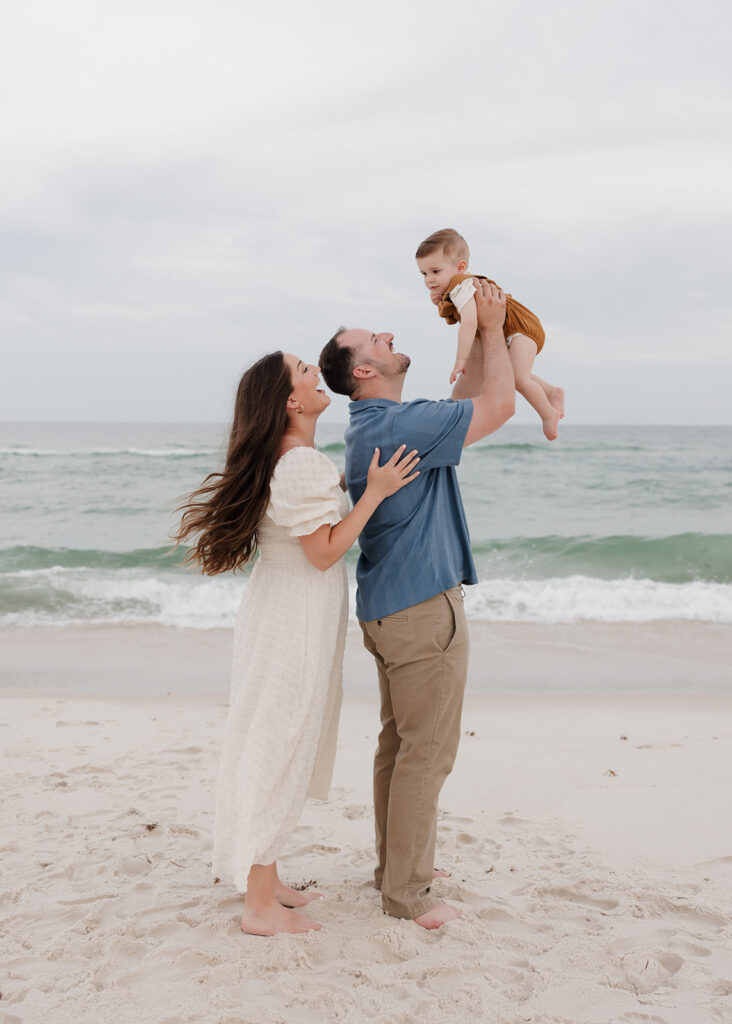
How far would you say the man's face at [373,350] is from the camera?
2.98 metres

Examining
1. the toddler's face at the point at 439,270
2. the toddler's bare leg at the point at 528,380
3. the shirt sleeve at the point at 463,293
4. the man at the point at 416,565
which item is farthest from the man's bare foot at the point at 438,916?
the toddler's face at the point at 439,270

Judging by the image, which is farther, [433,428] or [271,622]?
[271,622]

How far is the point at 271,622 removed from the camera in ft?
9.76

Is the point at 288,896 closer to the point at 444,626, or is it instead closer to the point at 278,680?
the point at 278,680

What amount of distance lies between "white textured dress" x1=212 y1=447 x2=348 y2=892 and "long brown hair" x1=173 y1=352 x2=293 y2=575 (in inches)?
2.7

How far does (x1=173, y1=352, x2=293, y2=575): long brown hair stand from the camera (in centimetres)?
293

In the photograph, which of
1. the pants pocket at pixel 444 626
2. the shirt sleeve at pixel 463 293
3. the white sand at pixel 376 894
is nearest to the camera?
the white sand at pixel 376 894

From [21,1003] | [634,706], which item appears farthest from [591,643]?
[21,1003]

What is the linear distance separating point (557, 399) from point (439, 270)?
0.71 metres

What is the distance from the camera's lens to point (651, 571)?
41.3 ft

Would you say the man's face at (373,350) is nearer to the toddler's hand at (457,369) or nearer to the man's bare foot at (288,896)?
the toddler's hand at (457,369)

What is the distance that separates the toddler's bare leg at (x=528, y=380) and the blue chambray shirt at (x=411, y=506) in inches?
20.1

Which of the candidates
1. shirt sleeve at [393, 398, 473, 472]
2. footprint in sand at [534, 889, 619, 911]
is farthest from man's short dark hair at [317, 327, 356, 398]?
footprint in sand at [534, 889, 619, 911]

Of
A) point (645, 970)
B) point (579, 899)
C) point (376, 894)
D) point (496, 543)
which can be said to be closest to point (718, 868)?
point (579, 899)
